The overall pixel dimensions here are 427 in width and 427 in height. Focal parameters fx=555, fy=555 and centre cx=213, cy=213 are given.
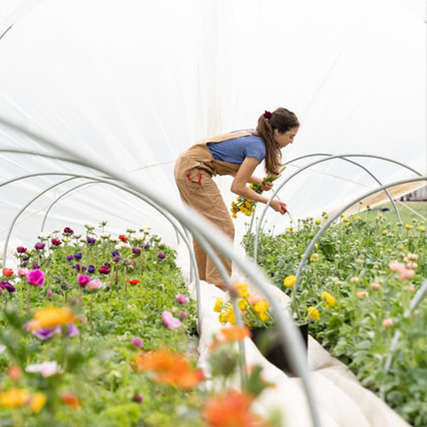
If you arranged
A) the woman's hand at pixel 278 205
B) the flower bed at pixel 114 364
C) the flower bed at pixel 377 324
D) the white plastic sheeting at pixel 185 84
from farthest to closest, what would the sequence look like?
the white plastic sheeting at pixel 185 84 → the woman's hand at pixel 278 205 → the flower bed at pixel 377 324 → the flower bed at pixel 114 364

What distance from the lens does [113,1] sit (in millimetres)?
4977

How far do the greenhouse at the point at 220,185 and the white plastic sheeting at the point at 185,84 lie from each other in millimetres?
16

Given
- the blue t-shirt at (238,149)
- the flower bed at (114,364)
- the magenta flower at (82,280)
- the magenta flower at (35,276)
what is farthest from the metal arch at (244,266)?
the blue t-shirt at (238,149)

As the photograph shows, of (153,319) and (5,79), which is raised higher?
(5,79)

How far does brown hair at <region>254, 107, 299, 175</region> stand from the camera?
3217mm

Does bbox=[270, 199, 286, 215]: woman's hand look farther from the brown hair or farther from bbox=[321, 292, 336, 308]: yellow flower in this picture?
bbox=[321, 292, 336, 308]: yellow flower

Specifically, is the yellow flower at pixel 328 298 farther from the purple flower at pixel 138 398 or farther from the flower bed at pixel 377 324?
the purple flower at pixel 138 398

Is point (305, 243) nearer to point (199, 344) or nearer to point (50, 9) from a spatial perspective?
point (199, 344)

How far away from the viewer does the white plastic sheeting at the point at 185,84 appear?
491 centimetres

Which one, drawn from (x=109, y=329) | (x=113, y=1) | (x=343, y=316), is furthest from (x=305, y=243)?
(x=113, y=1)

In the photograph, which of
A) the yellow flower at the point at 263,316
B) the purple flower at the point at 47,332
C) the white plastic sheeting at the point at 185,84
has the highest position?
the white plastic sheeting at the point at 185,84

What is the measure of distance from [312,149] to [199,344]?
408 cm

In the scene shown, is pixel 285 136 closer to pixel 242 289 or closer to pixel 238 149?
pixel 238 149

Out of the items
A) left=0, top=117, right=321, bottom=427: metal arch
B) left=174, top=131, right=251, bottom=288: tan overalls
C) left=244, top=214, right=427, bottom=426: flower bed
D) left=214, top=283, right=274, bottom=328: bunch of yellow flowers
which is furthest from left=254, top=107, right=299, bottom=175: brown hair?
left=0, top=117, right=321, bottom=427: metal arch
